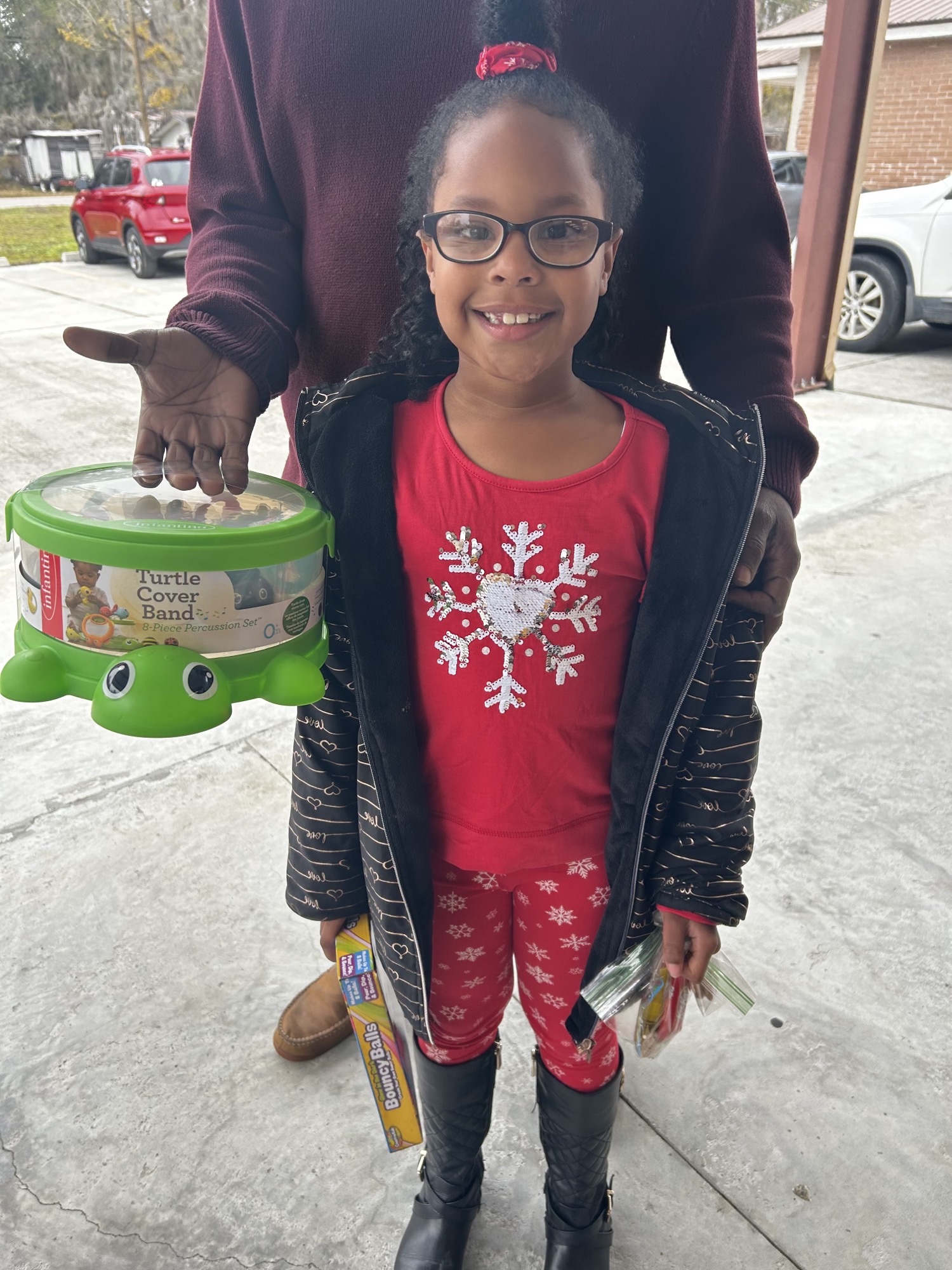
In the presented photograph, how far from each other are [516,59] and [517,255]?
7.8 inches

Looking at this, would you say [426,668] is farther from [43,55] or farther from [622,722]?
[43,55]

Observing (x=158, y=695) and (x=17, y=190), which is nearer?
(x=158, y=695)

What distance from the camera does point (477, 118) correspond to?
91 cm

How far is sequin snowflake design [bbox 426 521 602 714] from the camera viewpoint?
102cm

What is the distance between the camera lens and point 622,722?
43.2 inches

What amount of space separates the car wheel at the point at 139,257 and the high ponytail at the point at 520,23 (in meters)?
10.8

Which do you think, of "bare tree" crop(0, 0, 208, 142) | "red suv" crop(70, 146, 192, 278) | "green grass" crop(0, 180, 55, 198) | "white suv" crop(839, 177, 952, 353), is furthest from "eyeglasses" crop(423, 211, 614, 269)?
"bare tree" crop(0, 0, 208, 142)

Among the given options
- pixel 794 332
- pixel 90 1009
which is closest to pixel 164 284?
pixel 794 332

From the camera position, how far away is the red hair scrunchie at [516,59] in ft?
2.98

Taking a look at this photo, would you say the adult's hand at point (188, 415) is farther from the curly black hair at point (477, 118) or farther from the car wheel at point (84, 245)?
the car wheel at point (84, 245)

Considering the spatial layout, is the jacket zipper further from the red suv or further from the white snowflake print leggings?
the red suv

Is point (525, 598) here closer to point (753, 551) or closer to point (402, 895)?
point (753, 551)

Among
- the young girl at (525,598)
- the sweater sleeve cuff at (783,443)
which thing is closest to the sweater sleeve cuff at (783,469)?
the sweater sleeve cuff at (783,443)

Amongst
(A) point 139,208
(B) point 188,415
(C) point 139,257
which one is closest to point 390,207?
(B) point 188,415
